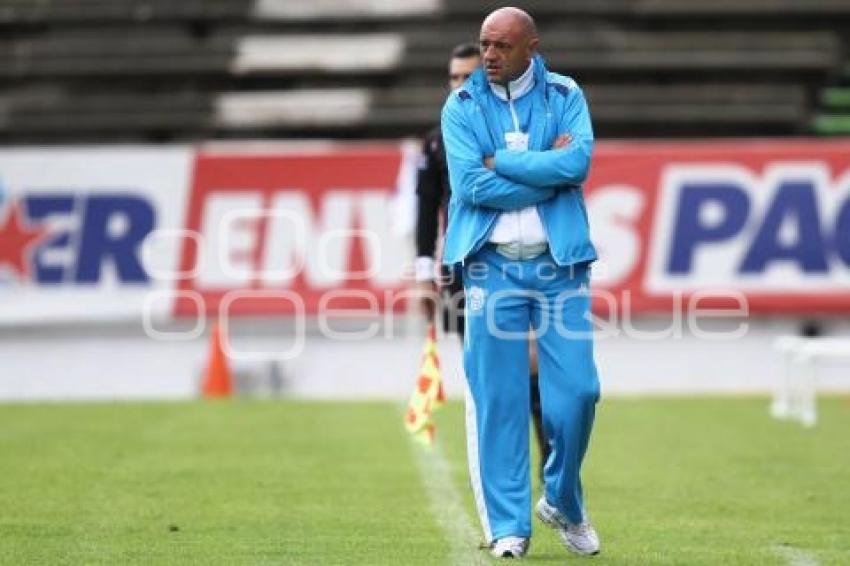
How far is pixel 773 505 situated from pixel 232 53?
15.1m

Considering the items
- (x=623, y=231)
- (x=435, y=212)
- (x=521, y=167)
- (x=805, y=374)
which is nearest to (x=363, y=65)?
(x=623, y=231)

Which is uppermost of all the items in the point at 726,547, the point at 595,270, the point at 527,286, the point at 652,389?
the point at 527,286

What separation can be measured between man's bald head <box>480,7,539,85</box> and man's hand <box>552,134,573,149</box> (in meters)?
0.29

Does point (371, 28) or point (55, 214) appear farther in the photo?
point (371, 28)

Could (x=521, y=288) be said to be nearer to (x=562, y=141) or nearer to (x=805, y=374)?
(x=562, y=141)

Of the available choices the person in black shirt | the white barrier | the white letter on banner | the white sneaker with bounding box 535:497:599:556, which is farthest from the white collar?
the white letter on banner

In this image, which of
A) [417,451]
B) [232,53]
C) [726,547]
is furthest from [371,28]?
[726,547]

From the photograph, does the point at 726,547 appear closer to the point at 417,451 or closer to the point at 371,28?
the point at 417,451

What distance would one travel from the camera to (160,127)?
23750 mm

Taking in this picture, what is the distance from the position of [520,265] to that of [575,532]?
104 centimetres

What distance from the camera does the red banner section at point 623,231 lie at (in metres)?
19.5

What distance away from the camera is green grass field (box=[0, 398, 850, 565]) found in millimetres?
8148

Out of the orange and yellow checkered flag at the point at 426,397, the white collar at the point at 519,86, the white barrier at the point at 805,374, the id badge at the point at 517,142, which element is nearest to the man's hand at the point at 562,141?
the id badge at the point at 517,142

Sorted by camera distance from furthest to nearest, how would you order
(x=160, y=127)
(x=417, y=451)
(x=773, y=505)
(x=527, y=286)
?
1. (x=160, y=127)
2. (x=417, y=451)
3. (x=773, y=505)
4. (x=527, y=286)
